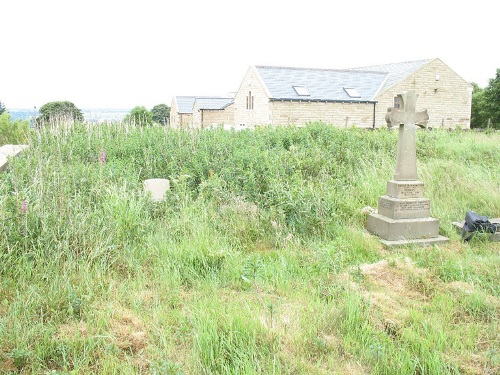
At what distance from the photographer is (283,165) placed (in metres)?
8.09

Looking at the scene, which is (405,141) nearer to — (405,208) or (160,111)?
(405,208)

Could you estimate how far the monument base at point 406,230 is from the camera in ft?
19.5

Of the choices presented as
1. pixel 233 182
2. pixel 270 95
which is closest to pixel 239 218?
pixel 233 182

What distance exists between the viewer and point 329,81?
30.8 metres

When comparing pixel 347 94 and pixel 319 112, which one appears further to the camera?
pixel 347 94

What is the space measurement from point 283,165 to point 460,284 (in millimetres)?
4461

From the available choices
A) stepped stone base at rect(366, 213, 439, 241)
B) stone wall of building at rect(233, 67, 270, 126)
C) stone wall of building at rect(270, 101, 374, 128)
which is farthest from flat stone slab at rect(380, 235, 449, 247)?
stone wall of building at rect(233, 67, 270, 126)

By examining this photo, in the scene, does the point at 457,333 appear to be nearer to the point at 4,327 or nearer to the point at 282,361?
the point at 282,361

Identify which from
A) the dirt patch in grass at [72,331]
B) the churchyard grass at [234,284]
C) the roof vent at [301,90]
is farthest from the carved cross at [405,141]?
the roof vent at [301,90]

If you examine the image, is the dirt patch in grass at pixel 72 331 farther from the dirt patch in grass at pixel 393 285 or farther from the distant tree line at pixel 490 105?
the distant tree line at pixel 490 105

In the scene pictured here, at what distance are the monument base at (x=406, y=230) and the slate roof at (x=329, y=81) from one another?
22.3 meters

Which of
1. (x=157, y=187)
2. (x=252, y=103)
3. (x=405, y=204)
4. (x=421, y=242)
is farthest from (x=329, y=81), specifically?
(x=421, y=242)

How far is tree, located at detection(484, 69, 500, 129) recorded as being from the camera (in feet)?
129

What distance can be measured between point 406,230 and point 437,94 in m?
28.7
